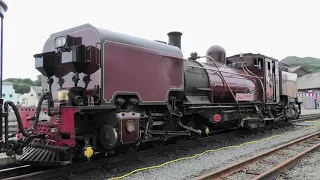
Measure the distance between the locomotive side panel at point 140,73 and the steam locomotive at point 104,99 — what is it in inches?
0.8

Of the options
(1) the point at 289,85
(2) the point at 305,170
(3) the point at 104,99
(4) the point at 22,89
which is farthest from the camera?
(4) the point at 22,89

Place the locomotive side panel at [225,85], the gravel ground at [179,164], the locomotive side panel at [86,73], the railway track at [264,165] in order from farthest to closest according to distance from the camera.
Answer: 1. the locomotive side panel at [225,85]
2. the locomotive side panel at [86,73]
3. the gravel ground at [179,164]
4. the railway track at [264,165]

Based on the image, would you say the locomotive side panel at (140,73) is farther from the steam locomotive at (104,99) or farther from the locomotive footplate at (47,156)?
the locomotive footplate at (47,156)

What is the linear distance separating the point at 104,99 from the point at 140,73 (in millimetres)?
1233

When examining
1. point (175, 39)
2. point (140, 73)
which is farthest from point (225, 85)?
point (140, 73)

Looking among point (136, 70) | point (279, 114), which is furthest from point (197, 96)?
point (279, 114)

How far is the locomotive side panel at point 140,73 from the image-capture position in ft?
20.1

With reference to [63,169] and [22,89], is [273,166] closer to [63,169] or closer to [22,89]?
[63,169]

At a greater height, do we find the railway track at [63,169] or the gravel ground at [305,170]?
the railway track at [63,169]

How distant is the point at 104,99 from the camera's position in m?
5.96

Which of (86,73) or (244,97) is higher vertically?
(86,73)

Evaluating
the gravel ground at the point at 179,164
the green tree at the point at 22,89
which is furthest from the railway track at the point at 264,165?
the green tree at the point at 22,89

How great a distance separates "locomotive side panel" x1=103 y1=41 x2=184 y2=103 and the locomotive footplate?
51.6 inches

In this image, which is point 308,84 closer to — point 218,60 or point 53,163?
point 218,60
